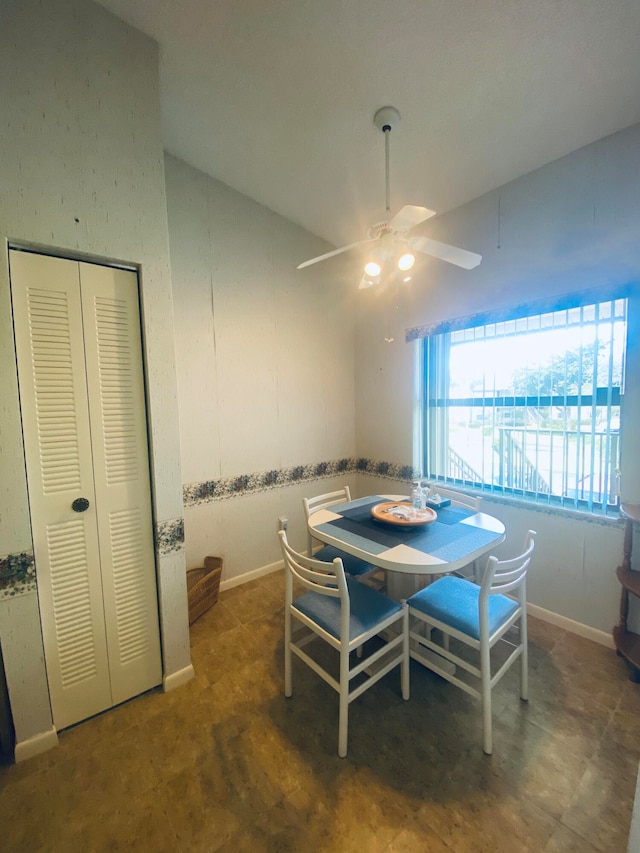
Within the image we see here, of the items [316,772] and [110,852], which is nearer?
[110,852]

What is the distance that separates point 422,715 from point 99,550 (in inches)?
66.5

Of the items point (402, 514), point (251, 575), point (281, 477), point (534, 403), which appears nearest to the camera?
point (402, 514)

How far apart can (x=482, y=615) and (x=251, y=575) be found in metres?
1.92

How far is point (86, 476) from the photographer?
1.45 m

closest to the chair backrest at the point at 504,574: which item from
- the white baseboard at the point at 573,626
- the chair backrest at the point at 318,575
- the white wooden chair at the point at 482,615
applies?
the white wooden chair at the point at 482,615

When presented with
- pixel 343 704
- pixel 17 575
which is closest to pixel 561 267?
pixel 343 704

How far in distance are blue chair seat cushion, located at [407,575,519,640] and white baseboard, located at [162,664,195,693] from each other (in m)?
1.24

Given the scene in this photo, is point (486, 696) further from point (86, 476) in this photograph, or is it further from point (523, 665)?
point (86, 476)

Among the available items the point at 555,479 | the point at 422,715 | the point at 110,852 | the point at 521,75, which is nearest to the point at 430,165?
the point at 521,75

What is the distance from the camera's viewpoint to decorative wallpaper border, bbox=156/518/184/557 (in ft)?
5.28

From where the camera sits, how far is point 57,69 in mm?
1316

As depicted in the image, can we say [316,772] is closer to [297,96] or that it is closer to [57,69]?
[57,69]

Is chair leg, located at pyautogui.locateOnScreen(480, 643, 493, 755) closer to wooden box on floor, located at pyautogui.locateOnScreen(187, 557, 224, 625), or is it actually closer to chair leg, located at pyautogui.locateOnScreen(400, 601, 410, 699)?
chair leg, located at pyautogui.locateOnScreen(400, 601, 410, 699)

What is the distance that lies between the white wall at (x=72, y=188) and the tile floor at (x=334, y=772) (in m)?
0.37
